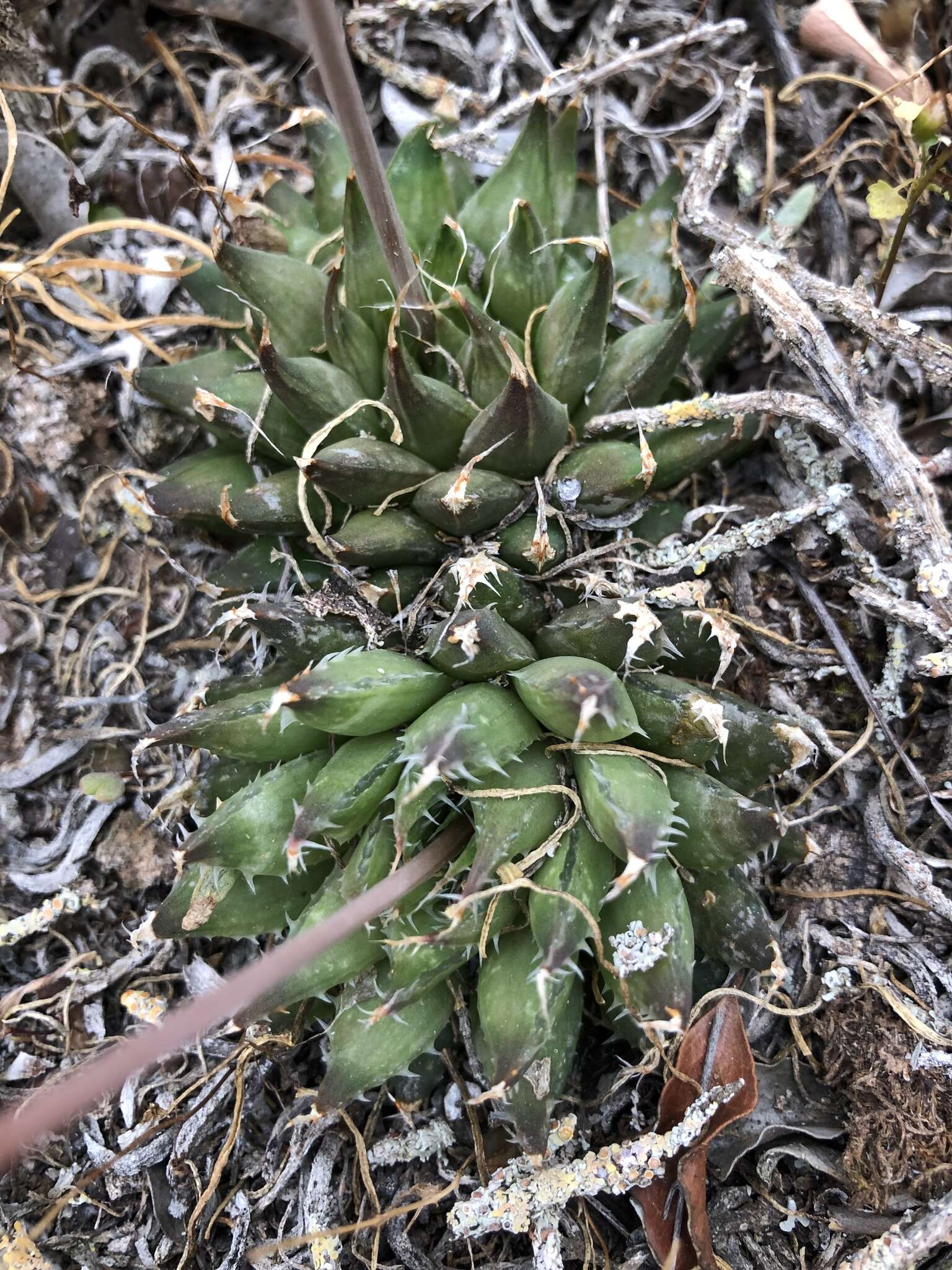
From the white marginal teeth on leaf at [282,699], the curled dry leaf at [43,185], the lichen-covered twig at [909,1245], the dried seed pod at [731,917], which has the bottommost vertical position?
the lichen-covered twig at [909,1245]

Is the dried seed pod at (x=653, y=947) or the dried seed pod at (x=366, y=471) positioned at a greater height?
the dried seed pod at (x=366, y=471)

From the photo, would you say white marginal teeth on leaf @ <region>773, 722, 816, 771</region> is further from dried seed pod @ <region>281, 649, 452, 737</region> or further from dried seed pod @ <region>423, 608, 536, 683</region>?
dried seed pod @ <region>281, 649, 452, 737</region>

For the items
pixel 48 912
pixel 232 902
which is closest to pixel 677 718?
pixel 232 902

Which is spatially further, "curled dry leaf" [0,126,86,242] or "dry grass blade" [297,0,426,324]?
"curled dry leaf" [0,126,86,242]

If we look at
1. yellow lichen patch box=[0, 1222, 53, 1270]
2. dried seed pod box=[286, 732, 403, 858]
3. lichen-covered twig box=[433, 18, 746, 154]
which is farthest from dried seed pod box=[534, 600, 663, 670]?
yellow lichen patch box=[0, 1222, 53, 1270]

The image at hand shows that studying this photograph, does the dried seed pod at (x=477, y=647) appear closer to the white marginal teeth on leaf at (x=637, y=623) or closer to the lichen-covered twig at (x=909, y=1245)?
the white marginal teeth on leaf at (x=637, y=623)

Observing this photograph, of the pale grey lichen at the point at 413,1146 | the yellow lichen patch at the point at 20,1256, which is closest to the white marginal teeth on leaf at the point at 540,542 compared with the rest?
the pale grey lichen at the point at 413,1146

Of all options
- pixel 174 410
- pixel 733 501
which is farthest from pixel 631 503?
pixel 174 410
